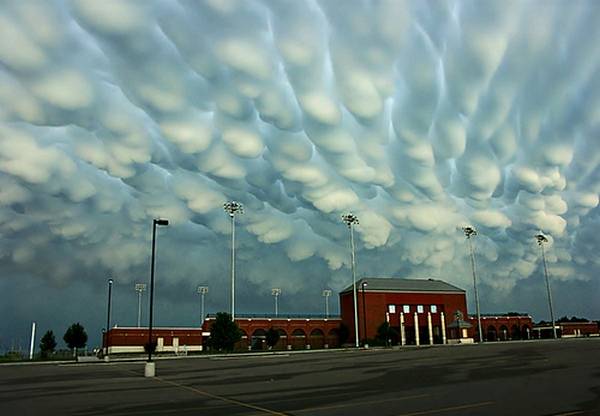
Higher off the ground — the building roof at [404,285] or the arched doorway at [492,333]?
the building roof at [404,285]

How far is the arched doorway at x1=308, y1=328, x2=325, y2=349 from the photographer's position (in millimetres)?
99562

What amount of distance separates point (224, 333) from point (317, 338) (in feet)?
128

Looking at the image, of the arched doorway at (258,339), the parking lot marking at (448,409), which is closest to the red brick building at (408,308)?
the arched doorway at (258,339)

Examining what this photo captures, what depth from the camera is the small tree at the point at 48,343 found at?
253ft

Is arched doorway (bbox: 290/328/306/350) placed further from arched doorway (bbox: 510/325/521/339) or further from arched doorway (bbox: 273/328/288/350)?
arched doorway (bbox: 510/325/521/339)

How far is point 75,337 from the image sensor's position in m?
77.9

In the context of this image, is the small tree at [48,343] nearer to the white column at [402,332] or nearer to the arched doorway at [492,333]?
the white column at [402,332]

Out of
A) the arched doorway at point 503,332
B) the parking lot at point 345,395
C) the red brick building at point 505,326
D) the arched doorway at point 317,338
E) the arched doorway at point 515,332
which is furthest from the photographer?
the arched doorway at point 515,332

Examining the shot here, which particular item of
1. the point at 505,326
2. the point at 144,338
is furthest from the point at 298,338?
the point at 505,326

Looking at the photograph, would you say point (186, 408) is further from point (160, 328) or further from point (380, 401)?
point (160, 328)

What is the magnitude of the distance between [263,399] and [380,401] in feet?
12.5

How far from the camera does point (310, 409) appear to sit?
1421 centimetres

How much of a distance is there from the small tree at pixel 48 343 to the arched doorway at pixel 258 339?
3243cm

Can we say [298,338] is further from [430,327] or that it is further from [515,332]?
[515,332]
